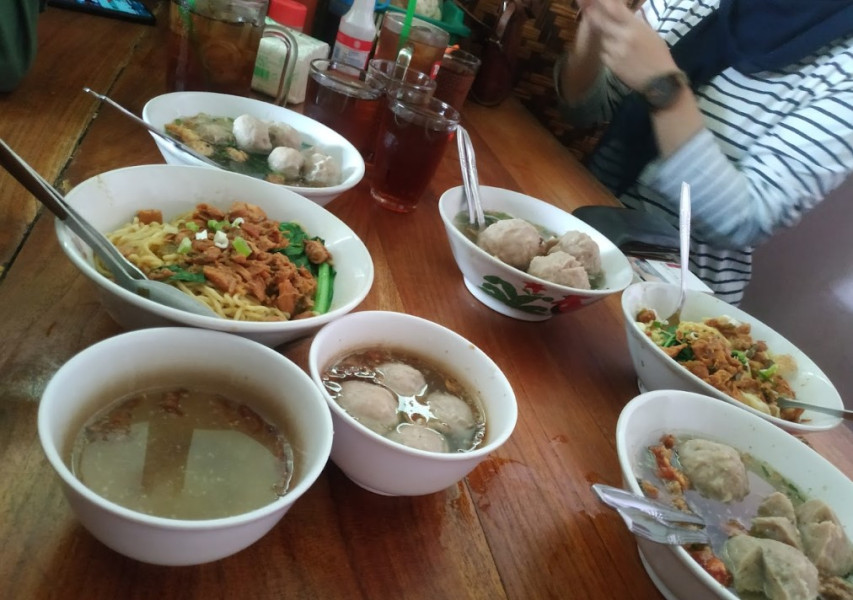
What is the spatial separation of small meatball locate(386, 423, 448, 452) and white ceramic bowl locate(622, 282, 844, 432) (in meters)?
0.44

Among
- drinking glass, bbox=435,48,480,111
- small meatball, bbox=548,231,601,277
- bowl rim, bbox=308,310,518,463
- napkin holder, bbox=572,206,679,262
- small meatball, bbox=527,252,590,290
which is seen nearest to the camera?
bowl rim, bbox=308,310,518,463

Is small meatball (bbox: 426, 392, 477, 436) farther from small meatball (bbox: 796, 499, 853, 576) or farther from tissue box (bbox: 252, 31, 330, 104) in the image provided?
tissue box (bbox: 252, 31, 330, 104)

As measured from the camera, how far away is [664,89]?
1.86 m

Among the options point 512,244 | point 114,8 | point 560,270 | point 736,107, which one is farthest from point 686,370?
point 114,8

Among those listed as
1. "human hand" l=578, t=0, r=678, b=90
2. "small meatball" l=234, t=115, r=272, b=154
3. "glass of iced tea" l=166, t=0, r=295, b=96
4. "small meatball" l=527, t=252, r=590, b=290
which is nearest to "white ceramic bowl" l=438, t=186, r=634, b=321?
"small meatball" l=527, t=252, r=590, b=290

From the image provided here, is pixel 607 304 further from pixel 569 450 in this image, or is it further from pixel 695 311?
pixel 569 450

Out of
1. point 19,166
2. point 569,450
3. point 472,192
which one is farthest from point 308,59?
point 569,450

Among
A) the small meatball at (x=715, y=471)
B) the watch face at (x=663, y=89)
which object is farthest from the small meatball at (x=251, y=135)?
the watch face at (x=663, y=89)

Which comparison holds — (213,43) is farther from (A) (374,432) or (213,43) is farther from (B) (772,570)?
(B) (772,570)

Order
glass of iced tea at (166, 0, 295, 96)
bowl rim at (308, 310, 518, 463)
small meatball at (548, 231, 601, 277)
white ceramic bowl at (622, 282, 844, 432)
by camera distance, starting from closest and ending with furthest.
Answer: bowl rim at (308, 310, 518, 463), white ceramic bowl at (622, 282, 844, 432), small meatball at (548, 231, 601, 277), glass of iced tea at (166, 0, 295, 96)

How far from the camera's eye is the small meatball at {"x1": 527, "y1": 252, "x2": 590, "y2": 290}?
3.47 ft

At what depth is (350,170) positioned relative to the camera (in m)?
1.23

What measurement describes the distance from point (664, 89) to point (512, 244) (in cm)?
108

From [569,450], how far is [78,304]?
66cm
